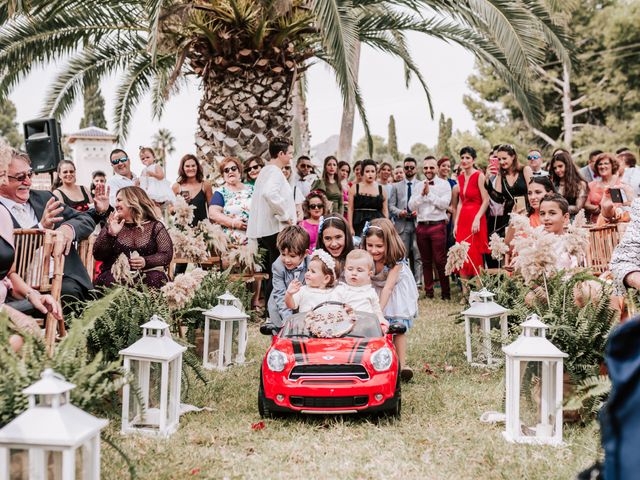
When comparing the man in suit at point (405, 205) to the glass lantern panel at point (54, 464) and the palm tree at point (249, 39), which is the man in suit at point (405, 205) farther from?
the glass lantern panel at point (54, 464)

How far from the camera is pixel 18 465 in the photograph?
2395 mm

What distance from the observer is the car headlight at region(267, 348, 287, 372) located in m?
4.29

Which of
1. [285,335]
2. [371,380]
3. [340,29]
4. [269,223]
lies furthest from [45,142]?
[371,380]

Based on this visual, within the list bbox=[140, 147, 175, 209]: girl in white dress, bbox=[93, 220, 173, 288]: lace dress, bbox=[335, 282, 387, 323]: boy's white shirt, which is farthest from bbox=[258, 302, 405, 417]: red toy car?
bbox=[140, 147, 175, 209]: girl in white dress

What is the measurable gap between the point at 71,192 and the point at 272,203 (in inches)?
88.5

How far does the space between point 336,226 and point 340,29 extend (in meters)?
2.74

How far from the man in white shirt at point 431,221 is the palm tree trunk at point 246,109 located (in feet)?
7.61

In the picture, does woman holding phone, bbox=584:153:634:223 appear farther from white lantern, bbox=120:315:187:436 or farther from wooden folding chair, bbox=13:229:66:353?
wooden folding chair, bbox=13:229:66:353

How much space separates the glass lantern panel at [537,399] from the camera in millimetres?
3754

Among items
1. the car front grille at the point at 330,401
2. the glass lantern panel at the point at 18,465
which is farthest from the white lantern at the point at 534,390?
the glass lantern panel at the point at 18,465

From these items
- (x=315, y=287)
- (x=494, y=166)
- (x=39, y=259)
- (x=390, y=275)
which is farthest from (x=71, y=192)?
(x=494, y=166)

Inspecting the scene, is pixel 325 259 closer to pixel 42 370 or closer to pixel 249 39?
pixel 42 370

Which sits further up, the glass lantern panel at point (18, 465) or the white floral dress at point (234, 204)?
the white floral dress at point (234, 204)

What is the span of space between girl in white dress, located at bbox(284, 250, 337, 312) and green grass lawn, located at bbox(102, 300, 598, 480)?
748 mm
